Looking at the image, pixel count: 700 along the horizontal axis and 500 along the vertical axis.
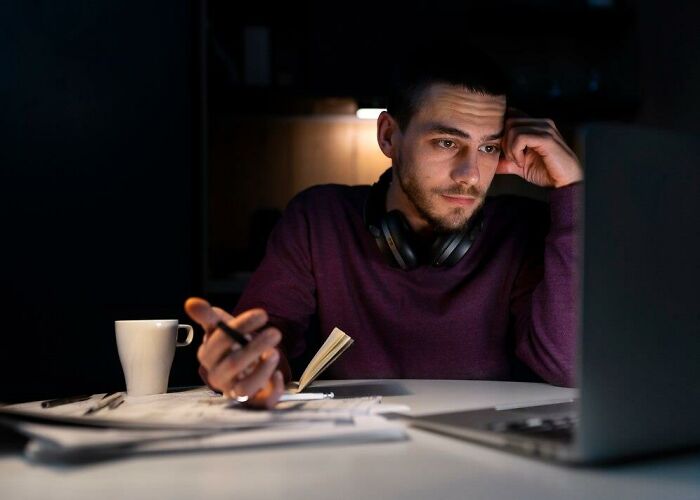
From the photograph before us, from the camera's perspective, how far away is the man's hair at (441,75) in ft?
4.75

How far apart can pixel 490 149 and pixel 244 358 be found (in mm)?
859

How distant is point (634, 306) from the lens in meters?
0.52

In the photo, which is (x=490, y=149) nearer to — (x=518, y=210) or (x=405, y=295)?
(x=518, y=210)

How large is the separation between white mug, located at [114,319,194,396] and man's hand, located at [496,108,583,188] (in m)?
0.75

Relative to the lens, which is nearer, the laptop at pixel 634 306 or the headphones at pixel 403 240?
the laptop at pixel 634 306

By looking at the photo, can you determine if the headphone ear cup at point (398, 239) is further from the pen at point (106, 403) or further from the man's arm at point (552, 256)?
the pen at point (106, 403)

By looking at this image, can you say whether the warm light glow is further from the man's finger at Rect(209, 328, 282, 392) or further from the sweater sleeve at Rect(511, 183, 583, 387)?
the man's finger at Rect(209, 328, 282, 392)

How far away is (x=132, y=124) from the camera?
2320 millimetres

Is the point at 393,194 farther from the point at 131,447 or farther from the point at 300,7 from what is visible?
the point at 300,7

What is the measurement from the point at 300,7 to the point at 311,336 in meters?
1.88

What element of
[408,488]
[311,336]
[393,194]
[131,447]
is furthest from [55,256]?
[408,488]

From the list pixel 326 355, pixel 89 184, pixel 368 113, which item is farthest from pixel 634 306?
pixel 368 113

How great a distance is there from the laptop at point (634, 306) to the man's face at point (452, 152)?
0.82m

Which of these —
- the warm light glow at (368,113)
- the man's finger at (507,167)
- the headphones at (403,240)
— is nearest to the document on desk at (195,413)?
the headphones at (403,240)
